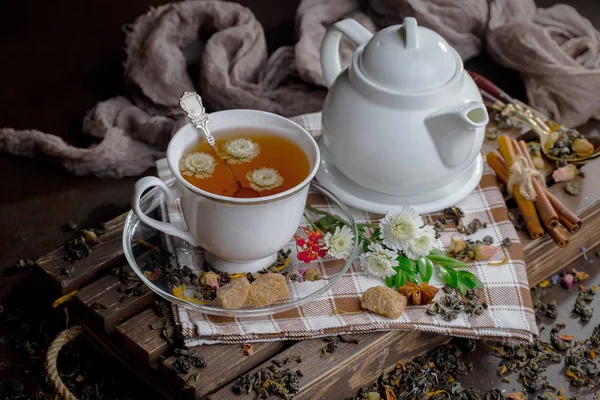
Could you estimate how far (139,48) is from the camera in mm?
1933

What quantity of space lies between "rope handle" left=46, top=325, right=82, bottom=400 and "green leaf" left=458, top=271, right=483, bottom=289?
2.04 ft

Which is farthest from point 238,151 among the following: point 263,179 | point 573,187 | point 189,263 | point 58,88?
point 58,88

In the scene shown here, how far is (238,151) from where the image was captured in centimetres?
120

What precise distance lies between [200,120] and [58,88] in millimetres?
932

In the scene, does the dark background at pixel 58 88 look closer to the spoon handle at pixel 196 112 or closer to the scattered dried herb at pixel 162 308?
the scattered dried herb at pixel 162 308

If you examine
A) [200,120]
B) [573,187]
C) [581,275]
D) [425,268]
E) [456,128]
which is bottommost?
[581,275]

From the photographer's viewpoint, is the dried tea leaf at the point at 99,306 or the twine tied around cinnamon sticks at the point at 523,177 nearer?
the dried tea leaf at the point at 99,306

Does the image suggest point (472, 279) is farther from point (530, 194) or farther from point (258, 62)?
point (258, 62)

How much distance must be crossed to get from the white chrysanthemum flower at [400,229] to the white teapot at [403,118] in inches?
2.9

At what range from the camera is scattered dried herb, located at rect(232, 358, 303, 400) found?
112 centimetres

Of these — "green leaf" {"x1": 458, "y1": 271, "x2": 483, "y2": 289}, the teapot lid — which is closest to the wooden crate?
"green leaf" {"x1": 458, "y1": 271, "x2": 483, "y2": 289}

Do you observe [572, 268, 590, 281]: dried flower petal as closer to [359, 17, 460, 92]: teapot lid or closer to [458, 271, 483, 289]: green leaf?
[458, 271, 483, 289]: green leaf

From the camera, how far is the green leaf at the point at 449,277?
1.25m

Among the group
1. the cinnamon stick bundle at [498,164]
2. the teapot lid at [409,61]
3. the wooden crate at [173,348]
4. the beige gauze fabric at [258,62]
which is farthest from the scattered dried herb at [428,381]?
the beige gauze fabric at [258,62]
